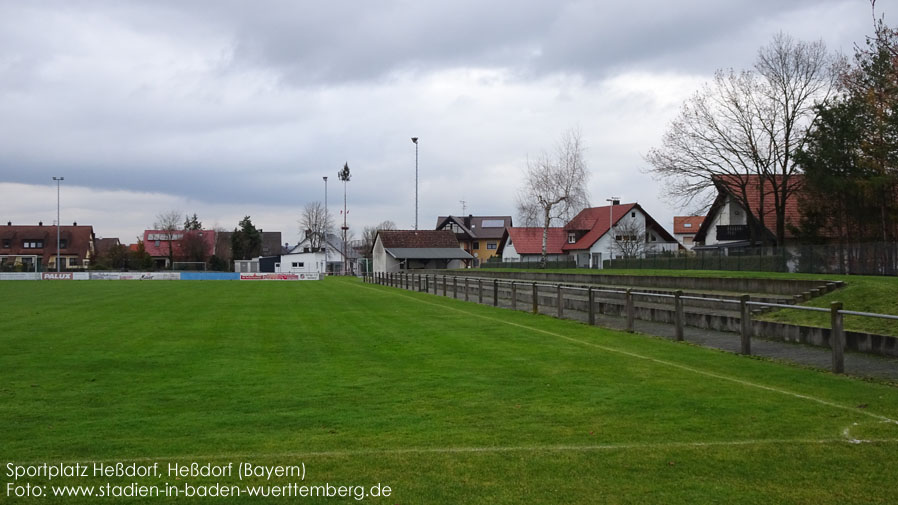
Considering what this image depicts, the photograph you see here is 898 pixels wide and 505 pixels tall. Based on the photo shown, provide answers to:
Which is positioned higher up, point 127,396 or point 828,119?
point 828,119

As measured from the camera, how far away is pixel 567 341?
46.8 feet

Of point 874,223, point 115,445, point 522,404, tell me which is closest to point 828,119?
point 874,223

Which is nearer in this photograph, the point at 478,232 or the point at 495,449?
the point at 495,449

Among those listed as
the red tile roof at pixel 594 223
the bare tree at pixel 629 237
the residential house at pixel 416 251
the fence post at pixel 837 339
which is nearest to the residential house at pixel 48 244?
the residential house at pixel 416 251

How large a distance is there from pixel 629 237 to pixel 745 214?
18034mm

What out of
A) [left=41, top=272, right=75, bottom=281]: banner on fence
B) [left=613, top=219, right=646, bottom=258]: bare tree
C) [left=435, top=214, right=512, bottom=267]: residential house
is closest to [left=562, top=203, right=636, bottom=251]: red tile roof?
[left=613, top=219, right=646, bottom=258]: bare tree

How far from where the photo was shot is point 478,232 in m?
122

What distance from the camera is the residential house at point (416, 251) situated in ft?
272

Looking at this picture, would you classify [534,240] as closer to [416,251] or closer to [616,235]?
[616,235]

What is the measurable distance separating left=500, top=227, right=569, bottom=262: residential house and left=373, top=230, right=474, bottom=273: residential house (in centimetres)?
556

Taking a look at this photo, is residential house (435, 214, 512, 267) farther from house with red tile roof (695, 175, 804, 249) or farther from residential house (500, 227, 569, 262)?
house with red tile roof (695, 175, 804, 249)

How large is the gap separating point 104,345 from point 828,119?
3549cm

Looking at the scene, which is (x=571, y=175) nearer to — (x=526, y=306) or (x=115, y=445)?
(x=526, y=306)

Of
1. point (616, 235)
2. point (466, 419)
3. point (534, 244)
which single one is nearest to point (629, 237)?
point (616, 235)
